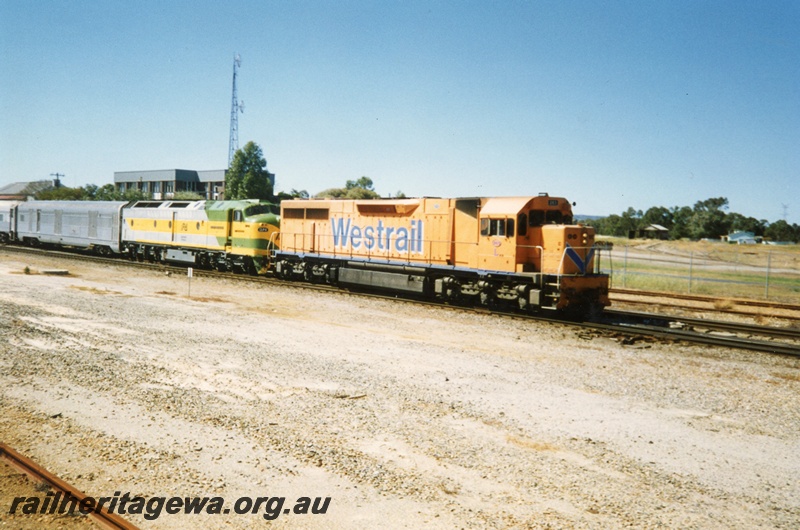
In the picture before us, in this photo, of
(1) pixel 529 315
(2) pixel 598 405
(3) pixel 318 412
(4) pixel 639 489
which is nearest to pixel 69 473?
(3) pixel 318 412

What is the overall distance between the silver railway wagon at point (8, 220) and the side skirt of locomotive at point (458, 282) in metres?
29.2

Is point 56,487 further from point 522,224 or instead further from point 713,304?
point 713,304

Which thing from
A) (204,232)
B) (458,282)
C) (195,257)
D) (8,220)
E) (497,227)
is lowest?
(458,282)

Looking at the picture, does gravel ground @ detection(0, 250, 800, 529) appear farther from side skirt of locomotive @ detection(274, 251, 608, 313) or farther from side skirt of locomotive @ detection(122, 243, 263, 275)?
side skirt of locomotive @ detection(122, 243, 263, 275)

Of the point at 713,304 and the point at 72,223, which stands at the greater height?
the point at 72,223

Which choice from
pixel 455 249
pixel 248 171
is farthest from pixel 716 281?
pixel 248 171

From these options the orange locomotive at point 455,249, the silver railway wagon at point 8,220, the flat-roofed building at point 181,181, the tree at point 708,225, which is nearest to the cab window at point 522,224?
the orange locomotive at point 455,249

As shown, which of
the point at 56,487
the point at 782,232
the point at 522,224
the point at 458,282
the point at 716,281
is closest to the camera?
the point at 56,487

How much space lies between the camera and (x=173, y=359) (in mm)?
10250

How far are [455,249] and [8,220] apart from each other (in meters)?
40.2

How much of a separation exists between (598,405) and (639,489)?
293 centimetres

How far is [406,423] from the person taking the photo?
751cm

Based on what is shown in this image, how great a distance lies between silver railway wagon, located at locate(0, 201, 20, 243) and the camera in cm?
4138

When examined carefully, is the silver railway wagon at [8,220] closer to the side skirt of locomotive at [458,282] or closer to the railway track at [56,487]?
the side skirt of locomotive at [458,282]
